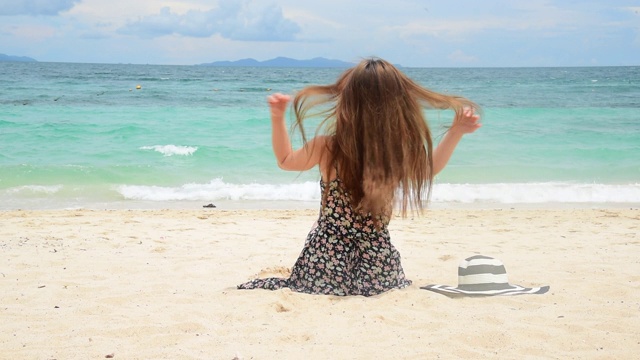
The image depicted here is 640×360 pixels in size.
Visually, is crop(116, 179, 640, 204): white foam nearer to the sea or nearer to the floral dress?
the sea

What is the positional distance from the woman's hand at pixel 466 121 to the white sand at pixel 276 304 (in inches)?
37.6

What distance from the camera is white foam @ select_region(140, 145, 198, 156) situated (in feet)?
47.2

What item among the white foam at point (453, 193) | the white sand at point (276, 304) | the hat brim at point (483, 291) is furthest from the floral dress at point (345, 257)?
the white foam at point (453, 193)

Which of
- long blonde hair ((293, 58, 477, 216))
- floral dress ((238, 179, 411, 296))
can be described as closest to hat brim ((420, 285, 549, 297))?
floral dress ((238, 179, 411, 296))

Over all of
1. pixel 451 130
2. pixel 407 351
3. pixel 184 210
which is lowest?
pixel 184 210

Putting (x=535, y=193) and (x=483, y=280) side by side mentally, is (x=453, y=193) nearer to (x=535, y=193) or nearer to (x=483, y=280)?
(x=535, y=193)

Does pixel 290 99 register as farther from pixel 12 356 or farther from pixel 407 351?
pixel 12 356

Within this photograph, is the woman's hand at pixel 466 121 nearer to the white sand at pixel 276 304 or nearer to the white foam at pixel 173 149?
the white sand at pixel 276 304

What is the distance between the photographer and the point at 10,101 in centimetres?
2517

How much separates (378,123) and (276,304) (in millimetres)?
1128

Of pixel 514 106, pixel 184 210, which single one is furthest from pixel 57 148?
pixel 514 106

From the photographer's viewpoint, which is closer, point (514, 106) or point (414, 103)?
point (414, 103)

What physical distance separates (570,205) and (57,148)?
10.2 metres

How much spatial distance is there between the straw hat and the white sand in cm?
11
